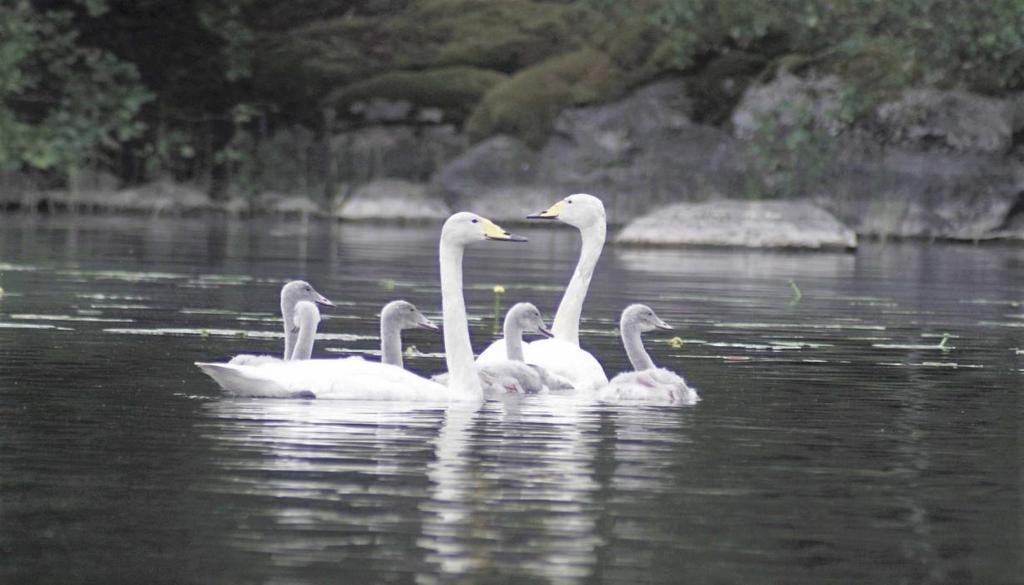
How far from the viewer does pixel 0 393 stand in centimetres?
1461

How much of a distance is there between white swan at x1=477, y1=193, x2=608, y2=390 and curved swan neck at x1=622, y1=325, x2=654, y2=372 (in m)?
0.30

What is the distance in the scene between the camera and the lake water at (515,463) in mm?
8945

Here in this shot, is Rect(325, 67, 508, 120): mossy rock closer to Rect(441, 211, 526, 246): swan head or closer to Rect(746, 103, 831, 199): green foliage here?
Rect(746, 103, 831, 199): green foliage

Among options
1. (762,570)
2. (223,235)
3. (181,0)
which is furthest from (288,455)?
(181,0)

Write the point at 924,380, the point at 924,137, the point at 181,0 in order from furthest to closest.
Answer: the point at 181,0
the point at 924,137
the point at 924,380

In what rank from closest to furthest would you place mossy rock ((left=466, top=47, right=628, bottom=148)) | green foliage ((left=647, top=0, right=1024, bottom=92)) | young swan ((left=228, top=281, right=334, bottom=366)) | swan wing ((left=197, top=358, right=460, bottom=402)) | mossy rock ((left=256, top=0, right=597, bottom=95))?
swan wing ((left=197, top=358, right=460, bottom=402))
young swan ((left=228, top=281, right=334, bottom=366))
green foliage ((left=647, top=0, right=1024, bottom=92))
mossy rock ((left=466, top=47, right=628, bottom=148))
mossy rock ((left=256, top=0, right=597, bottom=95))

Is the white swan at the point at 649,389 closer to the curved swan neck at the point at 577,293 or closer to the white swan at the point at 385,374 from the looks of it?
the white swan at the point at 385,374

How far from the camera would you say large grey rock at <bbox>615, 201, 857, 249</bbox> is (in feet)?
156

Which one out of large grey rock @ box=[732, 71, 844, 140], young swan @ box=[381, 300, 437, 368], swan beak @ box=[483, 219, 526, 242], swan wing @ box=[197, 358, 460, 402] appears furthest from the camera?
large grey rock @ box=[732, 71, 844, 140]

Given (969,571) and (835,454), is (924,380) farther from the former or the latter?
(969,571)

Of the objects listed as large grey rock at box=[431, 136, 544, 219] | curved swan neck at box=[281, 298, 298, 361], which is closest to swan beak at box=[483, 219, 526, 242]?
→ curved swan neck at box=[281, 298, 298, 361]

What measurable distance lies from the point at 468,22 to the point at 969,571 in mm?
59339

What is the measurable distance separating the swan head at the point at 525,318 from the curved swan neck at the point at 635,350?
0.74 metres

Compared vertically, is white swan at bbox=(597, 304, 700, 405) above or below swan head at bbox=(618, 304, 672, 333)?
below
